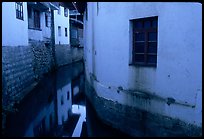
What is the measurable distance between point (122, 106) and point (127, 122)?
23.3 inches

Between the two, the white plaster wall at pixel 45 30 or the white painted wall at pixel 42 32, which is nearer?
the white painted wall at pixel 42 32

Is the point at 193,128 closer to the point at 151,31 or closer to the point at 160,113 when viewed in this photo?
the point at 160,113

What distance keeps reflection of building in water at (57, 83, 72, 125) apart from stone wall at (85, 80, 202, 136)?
2067 mm

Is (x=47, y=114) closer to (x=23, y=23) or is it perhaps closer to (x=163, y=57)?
(x=23, y=23)

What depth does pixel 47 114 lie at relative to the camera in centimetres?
1213

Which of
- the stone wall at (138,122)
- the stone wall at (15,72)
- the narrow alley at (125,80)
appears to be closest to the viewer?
the narrow alley at (125,80)

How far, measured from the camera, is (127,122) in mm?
8969

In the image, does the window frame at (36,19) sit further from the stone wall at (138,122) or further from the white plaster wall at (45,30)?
the stone wall at (138,122)

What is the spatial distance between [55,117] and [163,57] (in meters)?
6.50

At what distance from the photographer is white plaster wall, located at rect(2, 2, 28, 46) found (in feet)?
36.9

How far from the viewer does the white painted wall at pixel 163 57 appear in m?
6.55

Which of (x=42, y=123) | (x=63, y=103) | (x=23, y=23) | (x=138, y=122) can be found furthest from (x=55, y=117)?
(x=23, y=23)

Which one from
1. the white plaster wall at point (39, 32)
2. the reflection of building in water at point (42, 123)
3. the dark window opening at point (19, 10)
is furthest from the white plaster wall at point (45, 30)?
the reflection of building in water at point (42, 123)

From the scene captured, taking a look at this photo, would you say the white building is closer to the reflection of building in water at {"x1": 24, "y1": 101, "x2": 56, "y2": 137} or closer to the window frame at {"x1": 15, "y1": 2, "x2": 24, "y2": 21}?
the window frame at {"x1": 15, "y1": 2, "x2": 24, "y2": 21}
